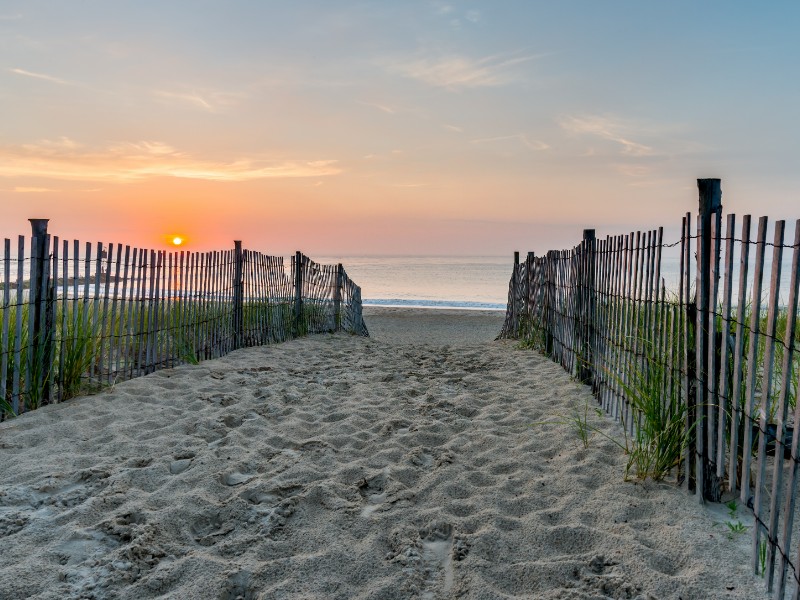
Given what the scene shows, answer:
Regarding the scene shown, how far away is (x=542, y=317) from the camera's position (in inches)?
303

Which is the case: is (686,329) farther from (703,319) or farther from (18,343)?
(18,343)

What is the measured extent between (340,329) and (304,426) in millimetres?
7026

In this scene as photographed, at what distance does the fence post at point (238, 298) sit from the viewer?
7441mm

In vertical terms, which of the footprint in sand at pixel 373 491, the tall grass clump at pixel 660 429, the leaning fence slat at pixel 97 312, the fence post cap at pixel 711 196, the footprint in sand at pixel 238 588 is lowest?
the footprint in sand at pixel 238 588

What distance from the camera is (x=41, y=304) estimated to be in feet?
14.5

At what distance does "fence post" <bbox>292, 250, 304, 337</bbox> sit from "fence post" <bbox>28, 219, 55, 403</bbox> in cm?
507

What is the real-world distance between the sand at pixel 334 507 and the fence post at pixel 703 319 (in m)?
0.21

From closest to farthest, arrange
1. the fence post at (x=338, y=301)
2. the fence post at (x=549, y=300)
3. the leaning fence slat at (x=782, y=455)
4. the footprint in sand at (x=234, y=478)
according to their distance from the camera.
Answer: the leaning fence slat at (x=782, y=455) → the footprint in sand at (x=234, y=478) → the fence post at (x=549, y=300) → the fence post at (x=338, y=301)

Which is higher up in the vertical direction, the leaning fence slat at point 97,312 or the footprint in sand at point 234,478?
the leaning fence slat at point 97,312

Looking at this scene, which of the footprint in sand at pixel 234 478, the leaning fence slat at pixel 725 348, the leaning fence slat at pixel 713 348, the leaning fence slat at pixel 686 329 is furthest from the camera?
the footprint in sand at pixel 234 478

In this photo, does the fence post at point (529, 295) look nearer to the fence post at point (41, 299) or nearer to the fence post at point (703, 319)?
the fence post at point (703, 319)

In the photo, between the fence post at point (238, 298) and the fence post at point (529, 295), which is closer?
the fence post at point (238, 298)

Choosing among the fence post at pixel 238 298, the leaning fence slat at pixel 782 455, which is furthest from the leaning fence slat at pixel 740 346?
the fence post at pixel 238 298

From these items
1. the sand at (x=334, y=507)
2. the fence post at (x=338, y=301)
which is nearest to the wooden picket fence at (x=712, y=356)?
the sand at (x=334, y=507)
